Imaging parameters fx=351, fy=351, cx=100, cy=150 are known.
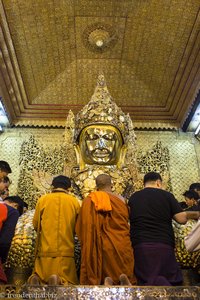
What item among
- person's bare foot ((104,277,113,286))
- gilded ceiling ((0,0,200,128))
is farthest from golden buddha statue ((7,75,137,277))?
gilded ceiling ((0,0,200,128))

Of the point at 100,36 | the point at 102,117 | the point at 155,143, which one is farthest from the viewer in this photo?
the point at 155,143

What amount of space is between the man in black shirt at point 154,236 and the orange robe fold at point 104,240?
0.20ft

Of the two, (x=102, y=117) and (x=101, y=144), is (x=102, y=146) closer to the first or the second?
(x=101, y=144)

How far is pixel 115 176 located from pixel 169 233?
57.7 inches

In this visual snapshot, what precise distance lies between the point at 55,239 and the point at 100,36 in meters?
5.15

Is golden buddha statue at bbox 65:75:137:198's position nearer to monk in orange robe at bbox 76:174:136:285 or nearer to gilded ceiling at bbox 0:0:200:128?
monk in orange robe at bbox 76:174:136:285

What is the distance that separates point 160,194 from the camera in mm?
2396

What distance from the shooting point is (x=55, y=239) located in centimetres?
229

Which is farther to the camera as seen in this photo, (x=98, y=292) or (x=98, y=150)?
(x=98, y=150)

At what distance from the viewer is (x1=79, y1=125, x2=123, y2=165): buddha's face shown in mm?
3904

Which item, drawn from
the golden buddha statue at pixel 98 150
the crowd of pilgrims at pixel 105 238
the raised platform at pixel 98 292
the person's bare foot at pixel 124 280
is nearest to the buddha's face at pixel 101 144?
the golden buddha statue at pixel 98 150

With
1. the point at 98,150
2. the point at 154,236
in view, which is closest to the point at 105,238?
the point at 154,236

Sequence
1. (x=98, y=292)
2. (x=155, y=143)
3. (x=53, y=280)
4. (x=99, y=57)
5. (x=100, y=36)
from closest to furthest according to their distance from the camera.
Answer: (x=98, y=292)
(x=53, y=280)
(x=100, y=36)
(x=99, y=57)
(x=155, y=143)

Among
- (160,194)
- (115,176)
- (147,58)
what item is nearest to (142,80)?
(147,58)
